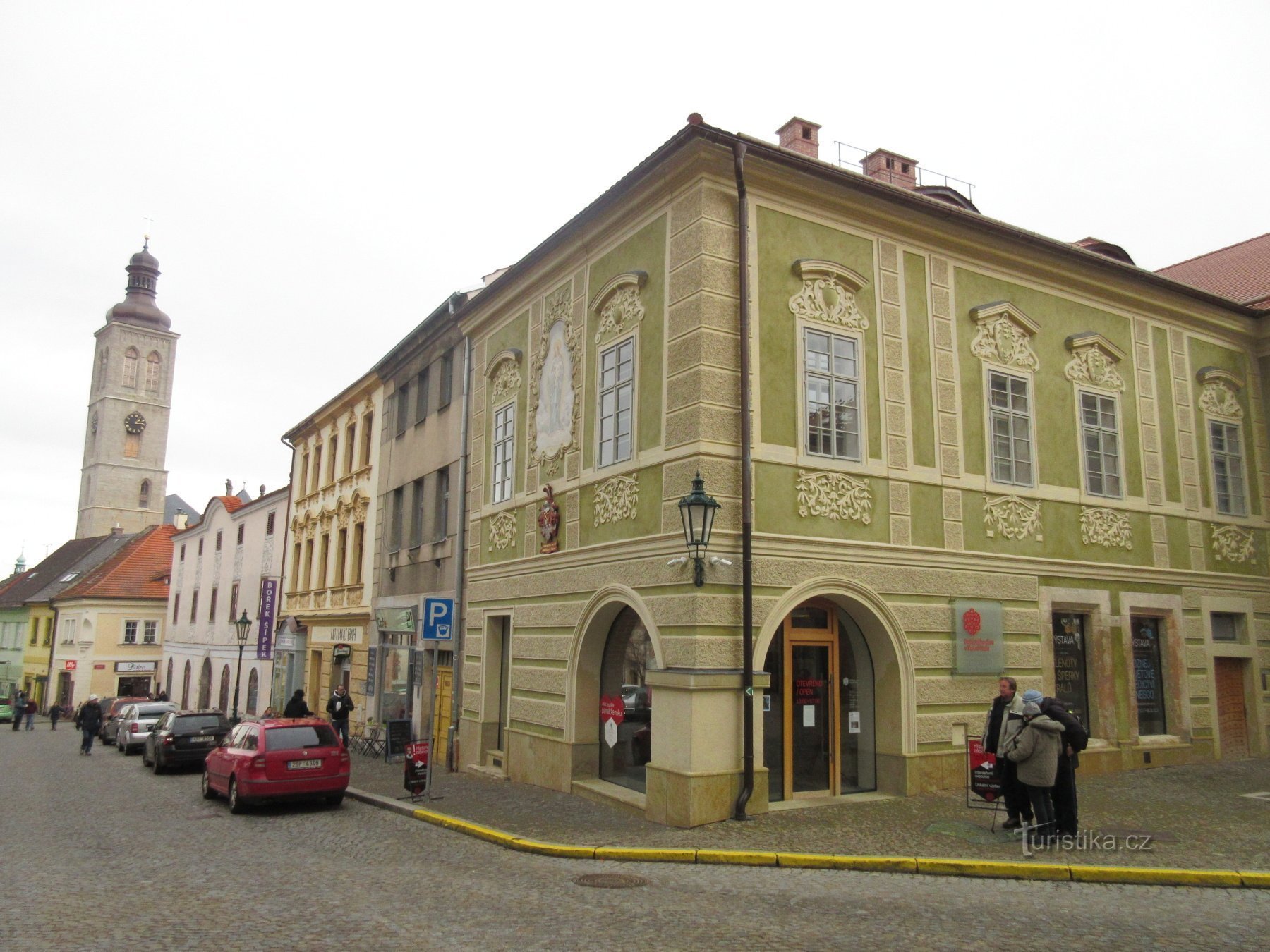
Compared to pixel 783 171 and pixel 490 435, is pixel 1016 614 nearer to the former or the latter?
pixel 783 171

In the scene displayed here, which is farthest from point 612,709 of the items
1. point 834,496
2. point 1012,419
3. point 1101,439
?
point 1101,439

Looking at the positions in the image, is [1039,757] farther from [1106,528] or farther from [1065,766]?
[1106,528]

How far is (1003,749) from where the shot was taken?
10992 mm

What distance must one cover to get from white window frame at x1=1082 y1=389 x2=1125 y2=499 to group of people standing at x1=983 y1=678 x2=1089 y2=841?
23.1 feet

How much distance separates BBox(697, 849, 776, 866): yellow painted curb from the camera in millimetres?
10469

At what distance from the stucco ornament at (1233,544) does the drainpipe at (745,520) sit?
1057cm

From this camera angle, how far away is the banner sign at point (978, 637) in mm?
14719

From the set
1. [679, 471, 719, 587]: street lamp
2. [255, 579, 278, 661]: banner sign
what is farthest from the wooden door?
[255, 579, 278, 661]: banner sign

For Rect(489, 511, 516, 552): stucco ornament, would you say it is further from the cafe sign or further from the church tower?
the church tower

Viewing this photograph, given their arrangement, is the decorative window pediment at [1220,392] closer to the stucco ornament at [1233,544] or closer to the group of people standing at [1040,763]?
the stucco ornament at [1233,544]

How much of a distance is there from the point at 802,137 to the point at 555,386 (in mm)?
5909

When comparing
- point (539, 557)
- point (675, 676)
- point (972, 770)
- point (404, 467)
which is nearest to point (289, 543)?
point (404, 467)

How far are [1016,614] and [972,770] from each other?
430cm

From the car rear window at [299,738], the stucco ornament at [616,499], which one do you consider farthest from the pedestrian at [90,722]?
the stucco ornament at [616,499]
